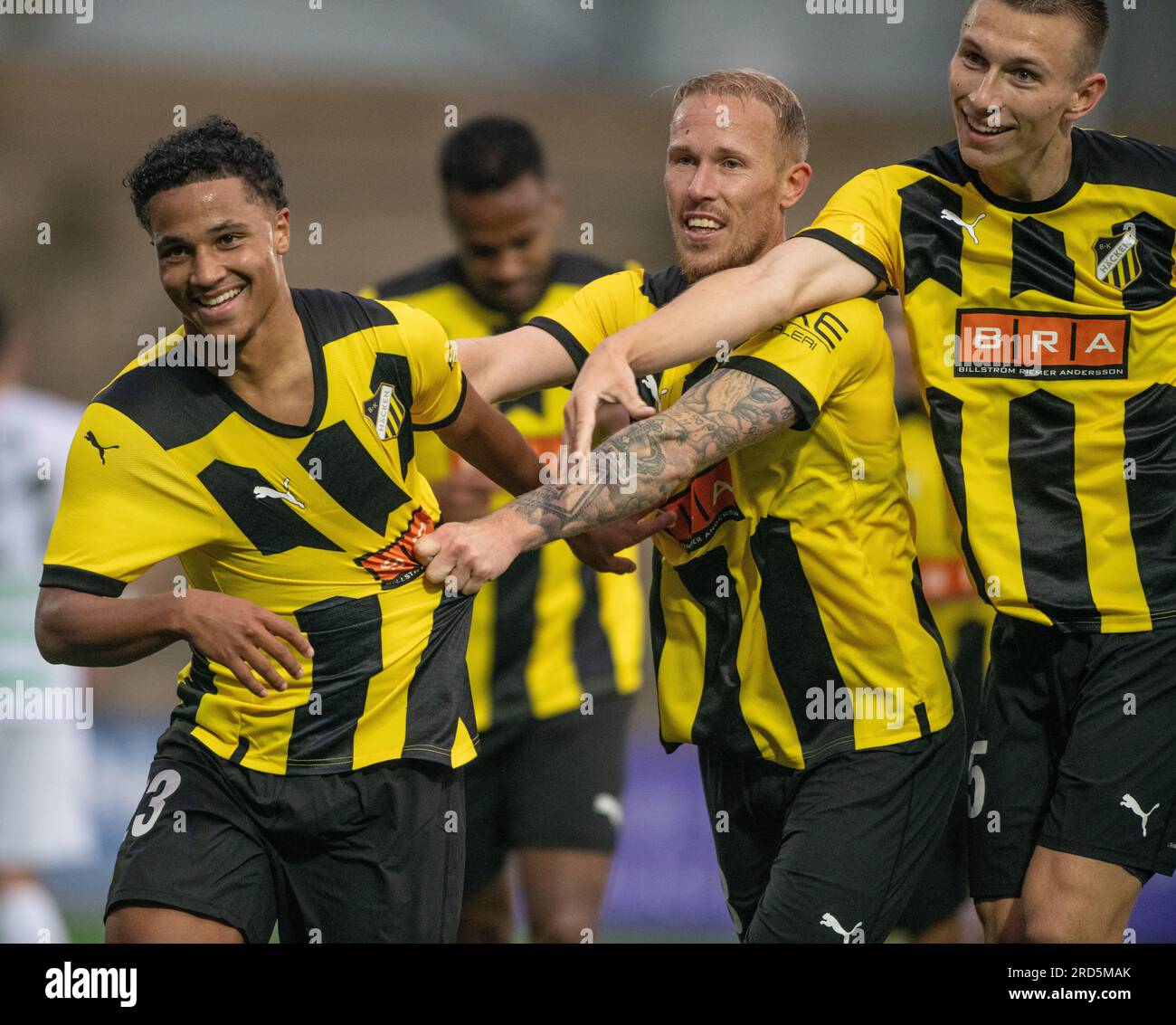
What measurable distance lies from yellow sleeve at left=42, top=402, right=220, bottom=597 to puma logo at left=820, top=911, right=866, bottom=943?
148cm

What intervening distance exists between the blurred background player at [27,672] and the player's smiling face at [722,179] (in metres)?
3.15

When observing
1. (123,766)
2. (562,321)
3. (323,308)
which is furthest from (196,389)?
(123,766)

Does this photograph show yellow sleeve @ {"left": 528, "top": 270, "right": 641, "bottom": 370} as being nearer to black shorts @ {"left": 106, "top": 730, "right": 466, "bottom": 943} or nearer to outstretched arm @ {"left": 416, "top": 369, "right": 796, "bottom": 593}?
outstretched arm @ {"left": 416, "top": 369, "right": 796, "bottom": 593}

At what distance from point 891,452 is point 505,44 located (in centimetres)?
741

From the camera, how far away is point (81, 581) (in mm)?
3154

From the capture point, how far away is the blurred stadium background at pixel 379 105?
9.90m

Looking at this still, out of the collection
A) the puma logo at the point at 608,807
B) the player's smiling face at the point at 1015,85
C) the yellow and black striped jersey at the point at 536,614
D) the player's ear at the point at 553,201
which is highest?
the player's ear at the point at 553,201

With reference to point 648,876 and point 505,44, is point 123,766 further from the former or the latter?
point 505,44

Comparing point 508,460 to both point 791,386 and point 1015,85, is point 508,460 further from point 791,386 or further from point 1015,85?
point 1015,85

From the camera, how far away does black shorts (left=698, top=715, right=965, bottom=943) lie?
3301 mm

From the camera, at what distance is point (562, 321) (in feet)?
12.5

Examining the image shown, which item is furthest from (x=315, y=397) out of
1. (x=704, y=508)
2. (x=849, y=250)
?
(x=849, y=250)

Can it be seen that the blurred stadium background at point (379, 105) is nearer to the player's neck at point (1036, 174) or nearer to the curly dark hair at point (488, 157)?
the curly dark hair at point (488, 157)

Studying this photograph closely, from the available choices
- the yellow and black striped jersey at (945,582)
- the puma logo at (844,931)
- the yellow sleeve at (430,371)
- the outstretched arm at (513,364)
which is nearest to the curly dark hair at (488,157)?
the outstretched arm at (513,364)
